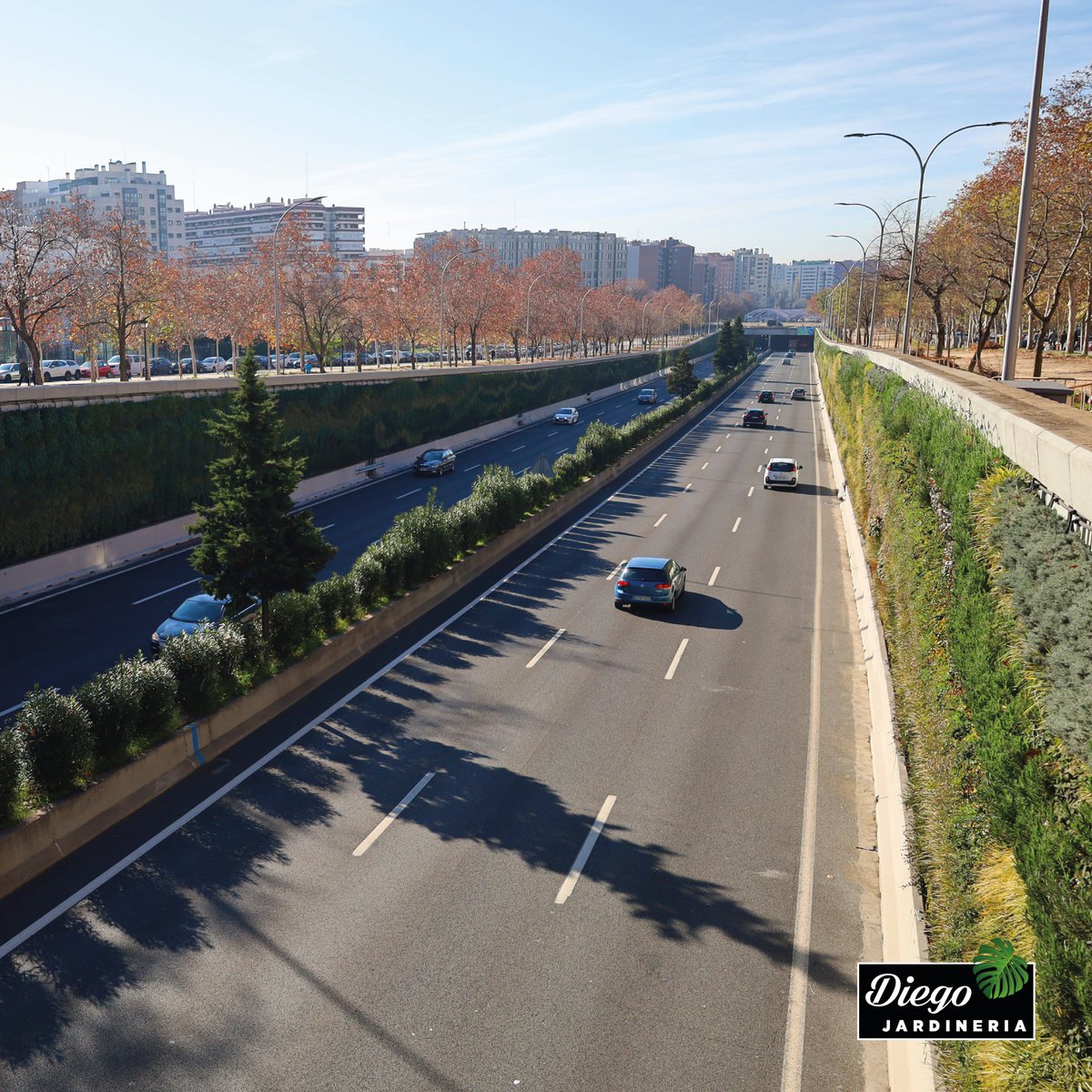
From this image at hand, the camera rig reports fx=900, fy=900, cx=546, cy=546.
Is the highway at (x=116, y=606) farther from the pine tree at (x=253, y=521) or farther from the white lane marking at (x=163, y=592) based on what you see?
the pine tree at (x=253, y=521)

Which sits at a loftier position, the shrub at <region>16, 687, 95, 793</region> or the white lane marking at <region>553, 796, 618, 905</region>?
the shrub at <region>16, 687, 95, 793</region>

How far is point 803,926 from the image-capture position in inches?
419

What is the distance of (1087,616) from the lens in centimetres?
819

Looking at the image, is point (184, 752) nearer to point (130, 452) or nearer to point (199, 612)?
point (199, 612)

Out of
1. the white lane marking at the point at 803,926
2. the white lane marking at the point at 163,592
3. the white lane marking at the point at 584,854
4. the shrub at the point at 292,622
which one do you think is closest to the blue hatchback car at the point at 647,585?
the white lane marking at the point at 803,926

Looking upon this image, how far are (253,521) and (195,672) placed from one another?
13.1 feet

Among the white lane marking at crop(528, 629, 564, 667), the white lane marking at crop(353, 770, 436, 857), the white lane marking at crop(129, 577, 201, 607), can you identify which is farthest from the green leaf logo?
the white lane marking at crop(129, 577, 201, 607)

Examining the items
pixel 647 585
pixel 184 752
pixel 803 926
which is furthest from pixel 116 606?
pixel 803 926

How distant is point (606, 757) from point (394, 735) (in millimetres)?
3779

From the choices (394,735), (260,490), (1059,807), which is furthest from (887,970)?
(260,490)

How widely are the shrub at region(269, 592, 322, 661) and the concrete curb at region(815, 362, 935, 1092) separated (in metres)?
11.2

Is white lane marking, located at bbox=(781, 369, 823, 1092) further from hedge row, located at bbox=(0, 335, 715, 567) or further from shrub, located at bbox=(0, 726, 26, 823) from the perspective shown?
hedge row, located at bbox=(0, 335, 715, 567)

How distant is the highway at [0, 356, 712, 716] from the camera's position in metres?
19.5

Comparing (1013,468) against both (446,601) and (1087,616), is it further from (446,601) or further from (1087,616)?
(446,601)
